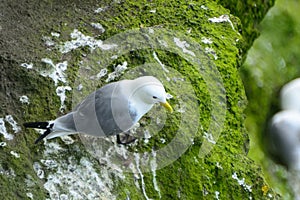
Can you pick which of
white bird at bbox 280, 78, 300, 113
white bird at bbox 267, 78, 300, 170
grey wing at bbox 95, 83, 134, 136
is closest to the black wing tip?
grey wing at bbox 95, 83, 134, 136

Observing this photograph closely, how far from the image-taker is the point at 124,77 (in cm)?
393

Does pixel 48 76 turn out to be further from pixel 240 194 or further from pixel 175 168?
pixel 240 194

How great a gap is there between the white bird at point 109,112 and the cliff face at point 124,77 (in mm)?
216

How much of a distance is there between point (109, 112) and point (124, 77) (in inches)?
21.7

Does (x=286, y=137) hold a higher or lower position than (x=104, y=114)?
lower

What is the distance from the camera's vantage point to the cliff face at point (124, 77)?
11.7 ft

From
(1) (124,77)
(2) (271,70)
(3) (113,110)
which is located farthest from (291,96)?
(3) (113,110)

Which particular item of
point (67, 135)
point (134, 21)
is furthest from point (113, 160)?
point (134, 21)

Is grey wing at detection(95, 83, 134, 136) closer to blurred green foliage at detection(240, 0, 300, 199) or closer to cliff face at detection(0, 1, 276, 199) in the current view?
cliff face at detection(0, 1, 276, 199)

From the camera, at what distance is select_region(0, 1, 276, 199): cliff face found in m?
3.55

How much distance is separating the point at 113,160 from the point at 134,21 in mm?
1076

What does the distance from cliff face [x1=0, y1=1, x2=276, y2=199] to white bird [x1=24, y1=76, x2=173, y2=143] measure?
216 millimetres

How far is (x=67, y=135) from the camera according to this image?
3.64 meters

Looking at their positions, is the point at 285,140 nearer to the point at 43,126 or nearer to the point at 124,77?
the point at 124,77
